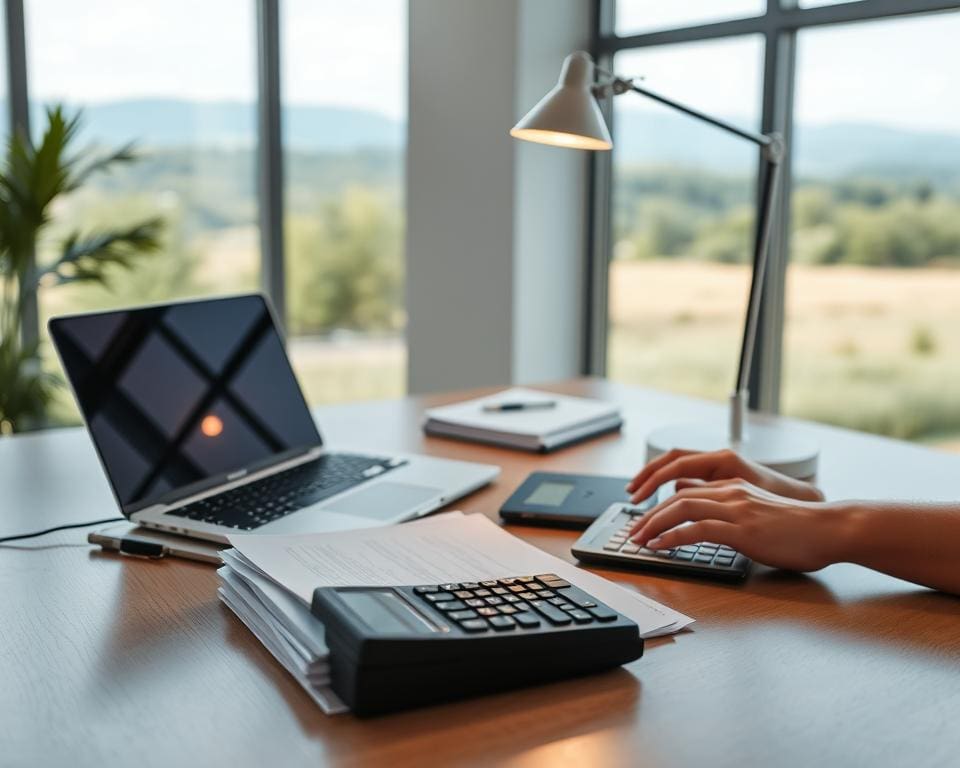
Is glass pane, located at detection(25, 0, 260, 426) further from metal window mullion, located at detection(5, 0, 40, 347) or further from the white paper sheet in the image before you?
the white paper sheet

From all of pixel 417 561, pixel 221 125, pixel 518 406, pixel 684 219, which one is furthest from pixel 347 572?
pixel 221 125

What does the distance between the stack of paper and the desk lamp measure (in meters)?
0.47

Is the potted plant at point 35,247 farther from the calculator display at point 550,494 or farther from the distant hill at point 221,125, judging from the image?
the calculator display at point 550,494

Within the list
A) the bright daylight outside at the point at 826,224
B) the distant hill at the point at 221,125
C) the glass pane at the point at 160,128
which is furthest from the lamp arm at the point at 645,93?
the distant hill at the point at 221,125

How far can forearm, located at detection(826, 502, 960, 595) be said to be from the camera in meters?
1.05

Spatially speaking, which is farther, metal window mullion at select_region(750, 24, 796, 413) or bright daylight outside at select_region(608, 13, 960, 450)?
metal window mullion at select_region(750, 24, 796, 413)

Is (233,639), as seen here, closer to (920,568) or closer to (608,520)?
(608,520)

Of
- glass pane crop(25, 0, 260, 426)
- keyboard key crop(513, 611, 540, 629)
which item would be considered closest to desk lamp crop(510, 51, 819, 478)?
keyboard key crop(513, 611, 540, 629)

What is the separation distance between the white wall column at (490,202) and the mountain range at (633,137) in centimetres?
27

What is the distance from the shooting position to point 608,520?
122 centimetres

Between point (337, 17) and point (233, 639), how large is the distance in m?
3.41

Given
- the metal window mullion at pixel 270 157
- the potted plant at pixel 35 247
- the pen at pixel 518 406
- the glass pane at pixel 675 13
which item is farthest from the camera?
the metal window mullion at pixel 270 157

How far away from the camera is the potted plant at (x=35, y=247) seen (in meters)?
3.01

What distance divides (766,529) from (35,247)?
2.78 meters
